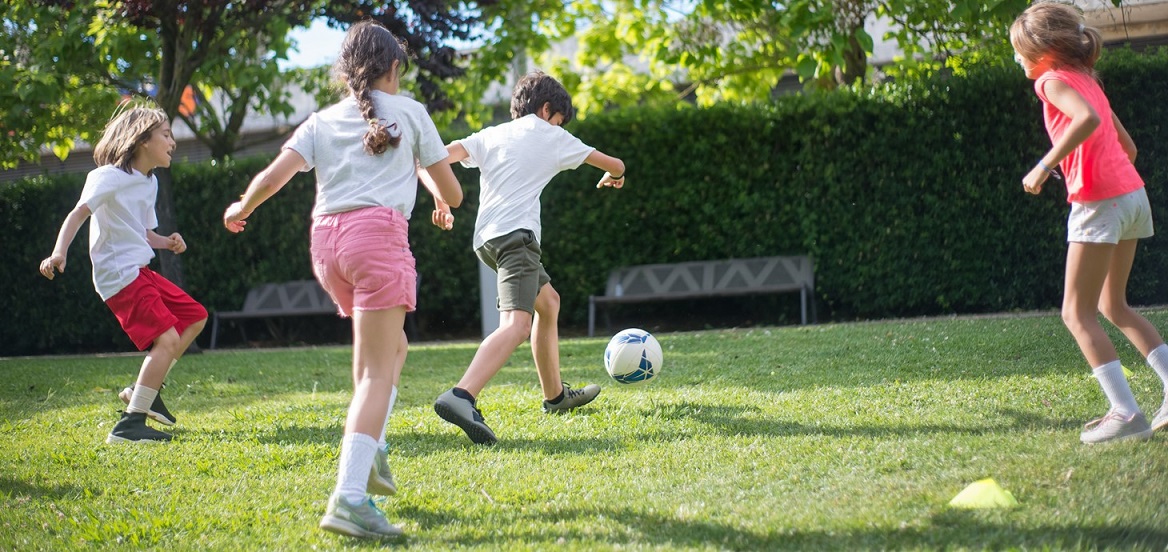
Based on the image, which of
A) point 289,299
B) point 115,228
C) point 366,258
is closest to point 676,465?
point 366,258

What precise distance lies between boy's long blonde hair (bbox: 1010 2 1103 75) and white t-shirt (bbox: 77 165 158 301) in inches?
180

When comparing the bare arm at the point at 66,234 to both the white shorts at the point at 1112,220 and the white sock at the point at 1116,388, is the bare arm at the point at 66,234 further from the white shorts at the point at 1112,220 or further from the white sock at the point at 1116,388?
the white sock at the point at 1116,388

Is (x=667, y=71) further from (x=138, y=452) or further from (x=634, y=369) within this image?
(x=138, y=452)

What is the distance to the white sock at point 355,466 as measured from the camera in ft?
10.4

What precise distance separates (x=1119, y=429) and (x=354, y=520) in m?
2.84

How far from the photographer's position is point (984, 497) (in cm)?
315

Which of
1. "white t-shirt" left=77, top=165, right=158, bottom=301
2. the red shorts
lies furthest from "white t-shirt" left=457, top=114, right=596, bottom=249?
"white t-shirt" left=77, top=165, right=158, bottom=301

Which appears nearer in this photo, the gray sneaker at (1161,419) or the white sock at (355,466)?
the white sock at (355,466)

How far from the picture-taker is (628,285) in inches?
468

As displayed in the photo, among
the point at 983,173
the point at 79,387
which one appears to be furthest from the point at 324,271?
the point at 983,173

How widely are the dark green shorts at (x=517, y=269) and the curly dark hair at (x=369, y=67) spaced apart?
1.53 metres

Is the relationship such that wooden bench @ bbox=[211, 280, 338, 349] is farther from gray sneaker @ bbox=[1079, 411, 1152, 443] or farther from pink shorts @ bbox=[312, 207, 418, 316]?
gray sneaker @ bbox=[1079, 411, 1152, 443]

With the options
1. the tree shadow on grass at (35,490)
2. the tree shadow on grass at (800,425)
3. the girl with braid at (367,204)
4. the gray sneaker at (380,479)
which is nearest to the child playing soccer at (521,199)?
the tree shadow on grass at (800,425)

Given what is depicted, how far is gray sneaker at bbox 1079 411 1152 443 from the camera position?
12.7ft
